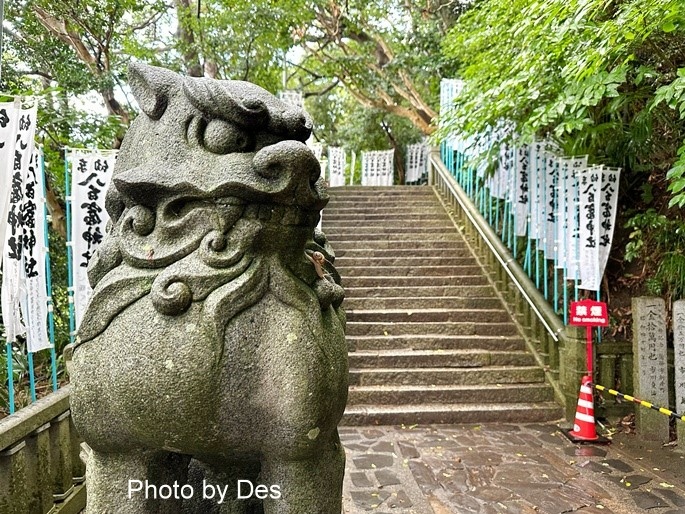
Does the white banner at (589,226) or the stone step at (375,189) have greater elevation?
the stone step at (375,189)

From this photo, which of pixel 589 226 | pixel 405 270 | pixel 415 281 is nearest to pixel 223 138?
pixel 589 226

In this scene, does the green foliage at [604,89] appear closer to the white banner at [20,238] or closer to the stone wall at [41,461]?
the white banner at [20,238]

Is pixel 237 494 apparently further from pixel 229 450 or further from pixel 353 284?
pixel 353 284

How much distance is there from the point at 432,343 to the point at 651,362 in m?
2.30

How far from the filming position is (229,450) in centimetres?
163

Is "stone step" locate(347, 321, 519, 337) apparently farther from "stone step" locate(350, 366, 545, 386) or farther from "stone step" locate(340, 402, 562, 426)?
"stone step" locate(340, 402, 562, 426)

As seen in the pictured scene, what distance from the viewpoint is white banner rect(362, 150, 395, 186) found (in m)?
16.8

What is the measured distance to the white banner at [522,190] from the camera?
633 centimetres

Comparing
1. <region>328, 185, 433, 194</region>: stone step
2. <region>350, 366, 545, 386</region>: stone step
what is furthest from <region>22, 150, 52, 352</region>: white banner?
<region>328, 185, 433, 194</region>: stone step

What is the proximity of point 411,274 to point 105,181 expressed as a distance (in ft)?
15.0

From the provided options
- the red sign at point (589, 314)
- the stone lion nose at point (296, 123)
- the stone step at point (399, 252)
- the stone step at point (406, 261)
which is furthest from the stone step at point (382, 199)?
the stone lion nose at point (296, 123)

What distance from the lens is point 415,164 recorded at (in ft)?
57.5

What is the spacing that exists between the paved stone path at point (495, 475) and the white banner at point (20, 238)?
251 cm

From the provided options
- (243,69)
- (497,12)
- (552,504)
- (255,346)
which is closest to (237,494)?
(255,346)
